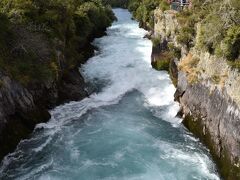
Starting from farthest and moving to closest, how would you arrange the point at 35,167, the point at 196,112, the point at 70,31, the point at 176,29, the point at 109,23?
the point at 109,23 → the point at 70,31 → the point at 176,29 → the point at 196,112 → the point at 35,167

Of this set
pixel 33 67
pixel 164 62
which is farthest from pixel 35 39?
pixel 164 62

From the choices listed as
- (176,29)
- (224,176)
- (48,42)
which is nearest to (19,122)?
(48,42)

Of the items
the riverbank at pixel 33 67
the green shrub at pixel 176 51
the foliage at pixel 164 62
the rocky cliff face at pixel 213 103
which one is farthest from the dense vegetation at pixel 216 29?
the riverbank at pixel 33 67

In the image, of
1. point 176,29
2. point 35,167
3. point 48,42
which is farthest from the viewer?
point 176,29

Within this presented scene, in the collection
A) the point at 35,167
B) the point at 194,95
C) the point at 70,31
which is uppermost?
the point at 70,31

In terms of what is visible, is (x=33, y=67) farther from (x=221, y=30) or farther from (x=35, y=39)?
(x=221, y=30)

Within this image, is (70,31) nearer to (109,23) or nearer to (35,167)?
(35,167)
